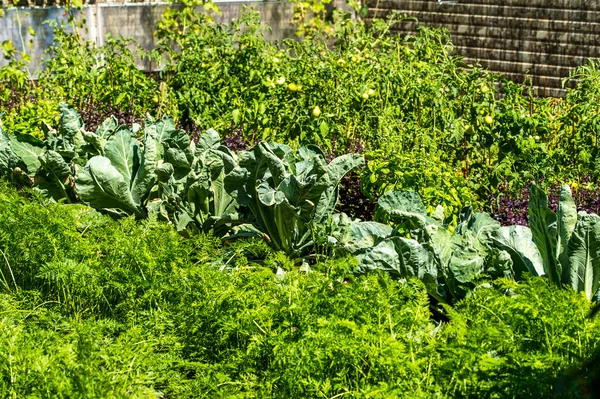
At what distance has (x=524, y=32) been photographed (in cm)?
1247

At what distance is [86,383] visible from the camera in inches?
128

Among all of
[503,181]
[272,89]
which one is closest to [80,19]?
[272,89]

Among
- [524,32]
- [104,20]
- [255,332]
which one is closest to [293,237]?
[255,332]

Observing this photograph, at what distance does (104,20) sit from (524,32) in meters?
5.65

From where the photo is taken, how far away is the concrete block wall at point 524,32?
12.0 metres

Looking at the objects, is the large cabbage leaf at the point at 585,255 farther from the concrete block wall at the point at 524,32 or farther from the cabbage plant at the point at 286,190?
the concrete block wall at the point at 524,32

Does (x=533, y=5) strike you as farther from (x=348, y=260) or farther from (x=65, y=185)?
(x=348, y=260)

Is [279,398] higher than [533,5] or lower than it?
lower

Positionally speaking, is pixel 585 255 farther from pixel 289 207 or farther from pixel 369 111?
pixel 369 111

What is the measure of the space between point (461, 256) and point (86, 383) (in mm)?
2135

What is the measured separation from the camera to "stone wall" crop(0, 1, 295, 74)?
36.2 feet

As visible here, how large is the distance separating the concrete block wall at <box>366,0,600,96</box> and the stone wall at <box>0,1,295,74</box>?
251 cm

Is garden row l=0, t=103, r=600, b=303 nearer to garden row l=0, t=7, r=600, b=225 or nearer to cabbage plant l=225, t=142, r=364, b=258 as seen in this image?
cabbage plant l=225, t=142, r=364, b=258

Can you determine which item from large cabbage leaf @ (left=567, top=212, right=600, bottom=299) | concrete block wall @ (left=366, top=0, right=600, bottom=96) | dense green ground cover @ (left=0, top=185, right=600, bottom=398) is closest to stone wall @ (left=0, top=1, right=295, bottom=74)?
concrete block wall @ (left=366, top=0, right=600, bottom=96)
